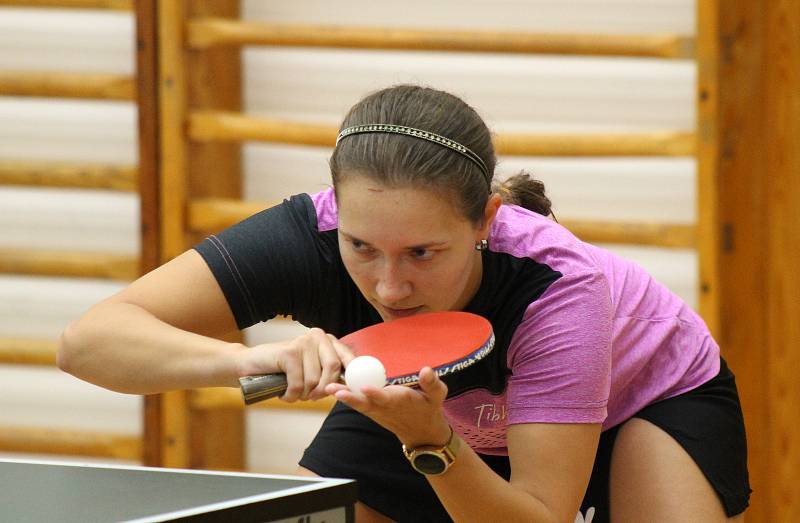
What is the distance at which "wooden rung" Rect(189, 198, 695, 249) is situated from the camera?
10.3 feet

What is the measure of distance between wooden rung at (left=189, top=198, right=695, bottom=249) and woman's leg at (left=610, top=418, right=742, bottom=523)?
4.01 ft

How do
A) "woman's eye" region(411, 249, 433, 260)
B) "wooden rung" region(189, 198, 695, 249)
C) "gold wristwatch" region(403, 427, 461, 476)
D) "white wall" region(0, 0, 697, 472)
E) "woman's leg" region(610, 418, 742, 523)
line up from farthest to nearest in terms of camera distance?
"white wall" region(0, 0, 697, 472) < "wooden rung" region(189, 198, 695, 249) < "woman's leg" region(610, 418, 742, 523) < "woman's eye" region(411, 249, 433, 260) < "gold wristwatch" region(403, 427, 461, 476)

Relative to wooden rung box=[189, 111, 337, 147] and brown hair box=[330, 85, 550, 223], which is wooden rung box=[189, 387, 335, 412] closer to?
wooden rung box=[189, 111, 337, 147]

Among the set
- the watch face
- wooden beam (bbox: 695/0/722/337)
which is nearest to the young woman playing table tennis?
the watch face

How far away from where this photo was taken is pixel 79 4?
11.3 feet

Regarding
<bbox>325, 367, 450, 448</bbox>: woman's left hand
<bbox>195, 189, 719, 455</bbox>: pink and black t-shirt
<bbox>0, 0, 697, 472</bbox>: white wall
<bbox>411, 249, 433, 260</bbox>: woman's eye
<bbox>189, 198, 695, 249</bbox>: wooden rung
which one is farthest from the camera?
<bbox>0, 0, 697, 472</bbox>: white wall

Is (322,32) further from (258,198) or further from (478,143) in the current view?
(478,143)

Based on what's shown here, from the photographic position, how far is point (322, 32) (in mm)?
3250

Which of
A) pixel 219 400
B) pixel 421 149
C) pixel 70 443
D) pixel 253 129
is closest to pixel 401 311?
pixel 421 149

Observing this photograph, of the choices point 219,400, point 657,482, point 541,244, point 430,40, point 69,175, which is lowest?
point 219,400

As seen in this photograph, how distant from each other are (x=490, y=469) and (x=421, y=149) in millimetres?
478

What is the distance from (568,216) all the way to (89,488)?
2174 millimetres

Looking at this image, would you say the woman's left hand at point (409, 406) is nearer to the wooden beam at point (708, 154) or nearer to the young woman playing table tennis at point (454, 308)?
the young woman playing table tennis at point (454, 308)

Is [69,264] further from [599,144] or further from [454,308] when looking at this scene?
[454,308]
